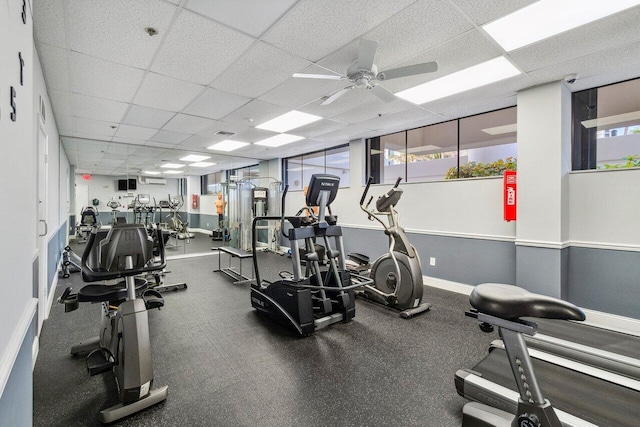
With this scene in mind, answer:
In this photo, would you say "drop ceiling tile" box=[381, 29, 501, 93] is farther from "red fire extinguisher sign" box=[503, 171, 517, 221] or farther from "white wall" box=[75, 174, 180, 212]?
"white wall" box=[75, 174, 180, 212]

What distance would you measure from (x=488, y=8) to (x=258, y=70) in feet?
6.66

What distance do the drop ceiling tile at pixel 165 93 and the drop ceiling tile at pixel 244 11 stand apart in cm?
130

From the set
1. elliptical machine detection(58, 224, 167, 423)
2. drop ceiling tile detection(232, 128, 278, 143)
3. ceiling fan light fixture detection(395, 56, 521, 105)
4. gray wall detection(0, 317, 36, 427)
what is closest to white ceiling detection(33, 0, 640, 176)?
ceiling fan light fixture detection(395, 56, 521, 105)

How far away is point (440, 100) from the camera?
3.77m

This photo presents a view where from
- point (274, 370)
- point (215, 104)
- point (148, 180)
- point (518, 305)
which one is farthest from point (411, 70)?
point (148, 180)

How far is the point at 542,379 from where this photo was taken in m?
2.03

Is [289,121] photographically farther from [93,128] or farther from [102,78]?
[93,128]

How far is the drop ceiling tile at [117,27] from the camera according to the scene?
77.8 inches

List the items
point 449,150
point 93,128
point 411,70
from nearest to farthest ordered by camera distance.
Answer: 1. point 411,70
2. point 449,150
3. point 93,128

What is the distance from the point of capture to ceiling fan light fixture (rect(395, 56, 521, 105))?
2.89m

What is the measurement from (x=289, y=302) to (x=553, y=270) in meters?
3.12

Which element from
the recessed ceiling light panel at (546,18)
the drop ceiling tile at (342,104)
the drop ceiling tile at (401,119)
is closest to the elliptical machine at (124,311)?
the drop ceiling tile at (342,104)

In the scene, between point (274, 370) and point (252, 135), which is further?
point (252, 135)

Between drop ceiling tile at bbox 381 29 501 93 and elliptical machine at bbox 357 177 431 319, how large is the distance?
4.41 ft
